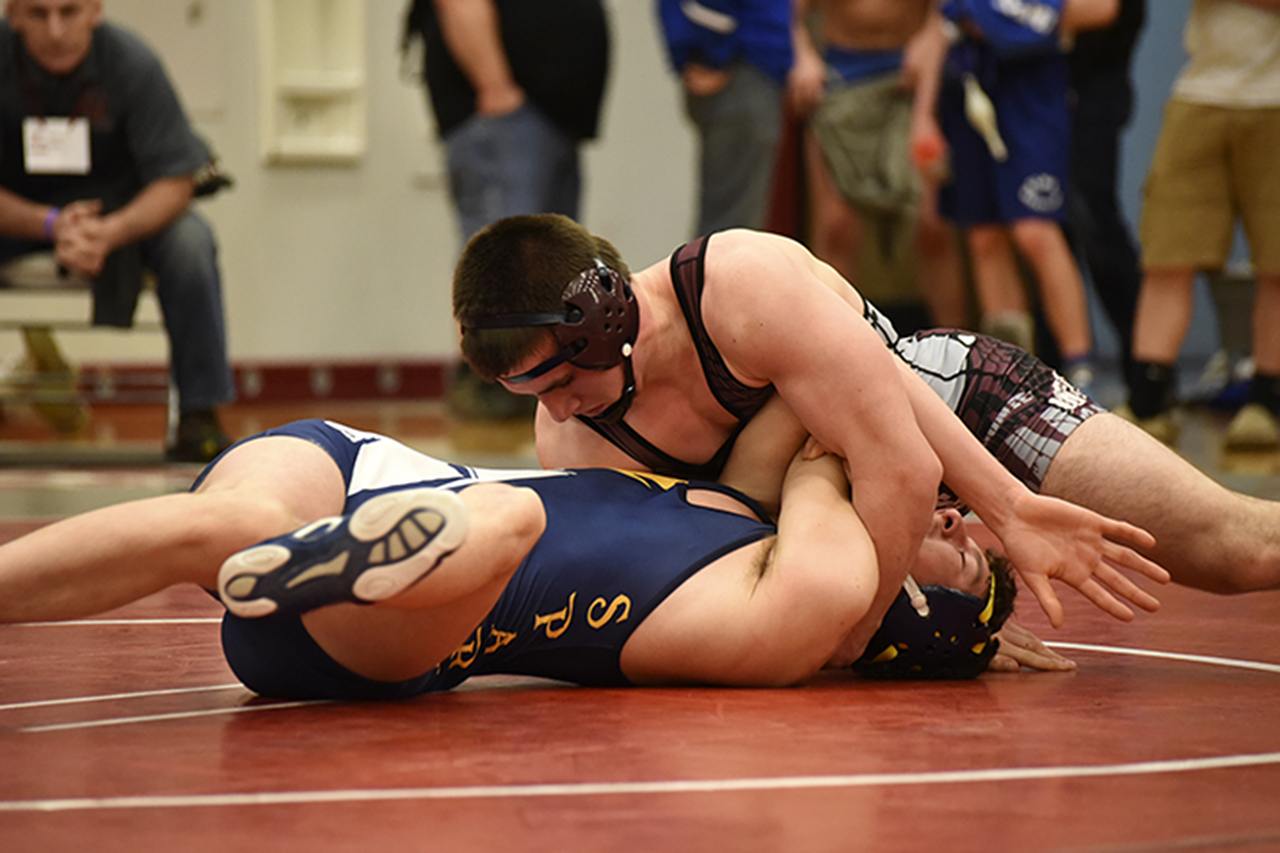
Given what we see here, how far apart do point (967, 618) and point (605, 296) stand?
0.68m

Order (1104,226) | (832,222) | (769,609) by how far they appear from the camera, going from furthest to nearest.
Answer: (832,222)
(1104,226)
(769,609)

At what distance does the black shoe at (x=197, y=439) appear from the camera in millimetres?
5945

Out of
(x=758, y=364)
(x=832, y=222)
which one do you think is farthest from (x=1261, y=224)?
(x=758, y=364)

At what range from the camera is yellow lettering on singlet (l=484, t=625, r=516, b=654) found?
2.50 m

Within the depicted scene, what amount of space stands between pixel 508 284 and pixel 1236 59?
4036mm

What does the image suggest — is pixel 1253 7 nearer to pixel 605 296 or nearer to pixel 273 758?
pixel 605 296

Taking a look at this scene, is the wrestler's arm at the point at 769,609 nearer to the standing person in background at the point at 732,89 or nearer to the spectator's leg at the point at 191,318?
the spectator's leg at the point at 191,318

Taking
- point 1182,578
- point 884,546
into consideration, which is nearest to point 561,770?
point 884,546

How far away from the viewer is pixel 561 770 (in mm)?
2047

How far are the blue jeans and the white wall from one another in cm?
254

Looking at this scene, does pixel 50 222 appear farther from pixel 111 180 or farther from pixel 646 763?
pixel 646 763

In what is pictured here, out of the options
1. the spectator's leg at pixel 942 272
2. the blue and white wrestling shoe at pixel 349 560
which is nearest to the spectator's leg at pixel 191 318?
the spectator's leg at pixel 942 272

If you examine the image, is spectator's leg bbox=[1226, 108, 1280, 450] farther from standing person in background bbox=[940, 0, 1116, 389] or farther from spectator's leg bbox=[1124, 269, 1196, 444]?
standing person in background bbox=[940, 0, 1116, 389]

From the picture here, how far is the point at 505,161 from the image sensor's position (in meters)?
7.04
